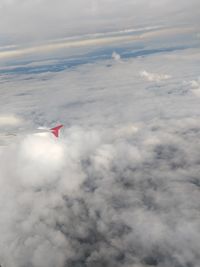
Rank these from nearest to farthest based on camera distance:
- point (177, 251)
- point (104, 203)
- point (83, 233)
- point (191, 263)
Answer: point (191, 263), point (177, 251), point (83, 233), point (104, 203)

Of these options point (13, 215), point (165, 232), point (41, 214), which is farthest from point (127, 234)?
point (13, 215)

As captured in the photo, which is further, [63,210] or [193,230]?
[63,210]

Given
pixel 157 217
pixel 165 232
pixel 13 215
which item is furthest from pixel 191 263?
pixel 13 215

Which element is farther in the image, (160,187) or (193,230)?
(160,187)

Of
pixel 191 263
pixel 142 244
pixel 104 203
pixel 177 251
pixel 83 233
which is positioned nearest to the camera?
pixel 191 263

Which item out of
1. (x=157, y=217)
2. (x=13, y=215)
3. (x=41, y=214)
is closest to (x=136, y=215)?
(x=157, y=217)

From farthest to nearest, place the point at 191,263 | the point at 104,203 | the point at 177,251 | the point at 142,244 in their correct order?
1. the point at 104,203
2. the point at 142,244
3. the point at 177,251
4. the point at 191,263

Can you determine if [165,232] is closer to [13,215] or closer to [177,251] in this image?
[177,251]

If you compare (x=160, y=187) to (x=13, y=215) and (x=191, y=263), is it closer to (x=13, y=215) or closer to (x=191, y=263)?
(x=191, y=263)

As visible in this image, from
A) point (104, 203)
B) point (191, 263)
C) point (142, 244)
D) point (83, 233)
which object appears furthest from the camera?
point (104, 203)
